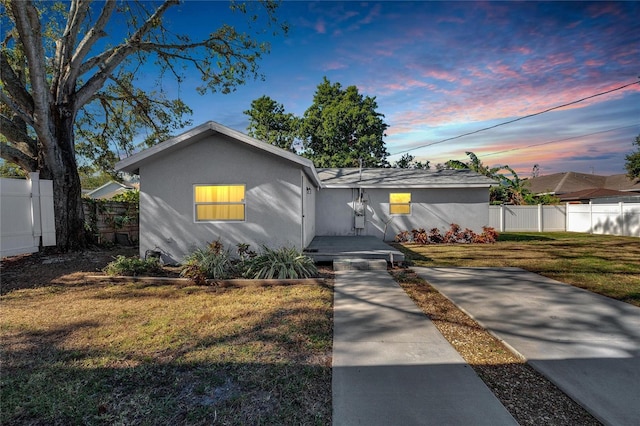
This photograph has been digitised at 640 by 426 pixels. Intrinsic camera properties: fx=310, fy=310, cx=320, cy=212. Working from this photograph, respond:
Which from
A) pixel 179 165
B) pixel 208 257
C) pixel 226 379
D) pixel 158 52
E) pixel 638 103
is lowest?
pixel 226 379

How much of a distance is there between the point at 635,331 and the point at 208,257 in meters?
7.51

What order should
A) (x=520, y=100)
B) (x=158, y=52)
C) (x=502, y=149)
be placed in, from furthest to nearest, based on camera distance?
(x=502, y=149) → (x=520, y=100) → (x=158, y=52)

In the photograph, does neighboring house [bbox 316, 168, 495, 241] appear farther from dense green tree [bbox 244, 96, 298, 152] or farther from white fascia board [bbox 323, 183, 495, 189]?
dense green tree [bbox 244, 96, 298, 152]

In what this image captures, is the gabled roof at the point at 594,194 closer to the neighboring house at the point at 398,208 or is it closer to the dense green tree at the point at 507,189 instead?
the dense green tree at the point at 507,189

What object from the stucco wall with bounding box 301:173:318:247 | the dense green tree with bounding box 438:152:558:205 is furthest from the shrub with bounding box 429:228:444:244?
the dense green tree with bounding box 438:152:558:205

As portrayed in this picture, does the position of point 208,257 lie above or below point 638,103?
below

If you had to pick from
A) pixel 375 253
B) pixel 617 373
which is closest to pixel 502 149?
pixel 375 253

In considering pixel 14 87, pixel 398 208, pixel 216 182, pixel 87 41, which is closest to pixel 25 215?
pixel 216 182

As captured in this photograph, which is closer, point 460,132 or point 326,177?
point 326,177

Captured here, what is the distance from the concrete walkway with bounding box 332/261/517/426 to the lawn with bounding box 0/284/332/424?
0.64ft

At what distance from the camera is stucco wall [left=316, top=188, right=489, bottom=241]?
46.6 ft

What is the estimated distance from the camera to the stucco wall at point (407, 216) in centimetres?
1420

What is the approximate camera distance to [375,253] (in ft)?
28.6

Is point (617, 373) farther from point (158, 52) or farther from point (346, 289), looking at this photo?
point (158, 52)
